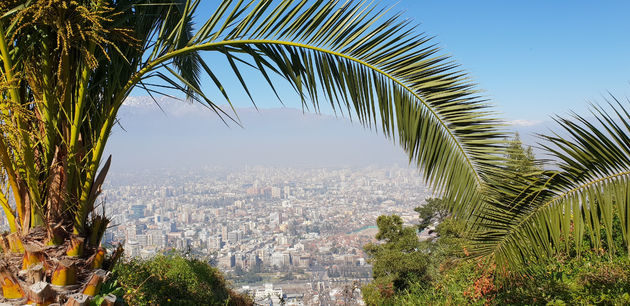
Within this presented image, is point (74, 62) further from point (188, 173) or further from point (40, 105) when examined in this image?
point (188, 173)

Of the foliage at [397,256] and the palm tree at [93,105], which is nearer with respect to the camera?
the palm tree at [93,105]

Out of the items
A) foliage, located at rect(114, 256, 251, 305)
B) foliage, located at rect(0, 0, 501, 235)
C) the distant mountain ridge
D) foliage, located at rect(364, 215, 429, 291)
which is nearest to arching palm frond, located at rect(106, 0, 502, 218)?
foliage, located at rect(0, 0, 501, 235)

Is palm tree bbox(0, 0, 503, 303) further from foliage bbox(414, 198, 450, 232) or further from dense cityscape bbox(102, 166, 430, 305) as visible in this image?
foliage bbox(414, 198, 450, 232)

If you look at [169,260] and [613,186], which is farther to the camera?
[169,260]

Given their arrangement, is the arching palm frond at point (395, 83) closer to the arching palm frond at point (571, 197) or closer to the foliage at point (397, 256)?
the arching palm frond at point (571, 197)

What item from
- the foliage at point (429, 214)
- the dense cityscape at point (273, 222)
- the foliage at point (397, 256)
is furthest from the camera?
the dense cityscape at point (273, 222)

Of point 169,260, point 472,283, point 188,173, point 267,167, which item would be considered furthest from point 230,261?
point 267,167

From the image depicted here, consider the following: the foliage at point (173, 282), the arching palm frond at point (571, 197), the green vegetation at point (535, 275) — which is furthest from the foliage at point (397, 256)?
the arching palm frond at point (571, 197)
